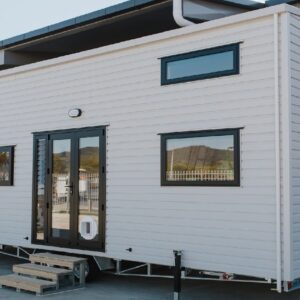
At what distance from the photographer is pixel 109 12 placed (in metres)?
10.1

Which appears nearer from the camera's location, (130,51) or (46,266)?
(130,51)

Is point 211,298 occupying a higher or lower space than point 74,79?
lower

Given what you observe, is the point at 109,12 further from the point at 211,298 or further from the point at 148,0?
the point at 211,298

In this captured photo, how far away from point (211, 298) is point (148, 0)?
4.95 meters

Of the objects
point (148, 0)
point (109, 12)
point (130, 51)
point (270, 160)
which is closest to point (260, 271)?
point (270, 160)

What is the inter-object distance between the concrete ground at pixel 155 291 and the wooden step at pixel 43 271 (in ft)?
1.02

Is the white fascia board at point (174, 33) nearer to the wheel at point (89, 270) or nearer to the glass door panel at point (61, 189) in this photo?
the glass door panel at point (61, 189)

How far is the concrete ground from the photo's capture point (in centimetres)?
796

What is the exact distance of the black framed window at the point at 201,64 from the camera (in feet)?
23.7

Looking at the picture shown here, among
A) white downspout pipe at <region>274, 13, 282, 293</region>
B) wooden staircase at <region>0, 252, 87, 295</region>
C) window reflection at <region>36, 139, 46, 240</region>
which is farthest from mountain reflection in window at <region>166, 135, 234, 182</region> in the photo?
window reflection at <region>36, 139, 46, 240</region>

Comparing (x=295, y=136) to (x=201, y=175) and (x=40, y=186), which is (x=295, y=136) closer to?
(x=201, y=175)

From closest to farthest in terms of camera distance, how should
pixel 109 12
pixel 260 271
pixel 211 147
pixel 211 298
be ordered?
pixel 260 271
pixel 211 147
pixel 211 298
pixel 109 12

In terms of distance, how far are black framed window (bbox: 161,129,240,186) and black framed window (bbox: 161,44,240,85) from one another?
30.7 inches

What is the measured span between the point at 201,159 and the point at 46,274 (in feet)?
10.1
